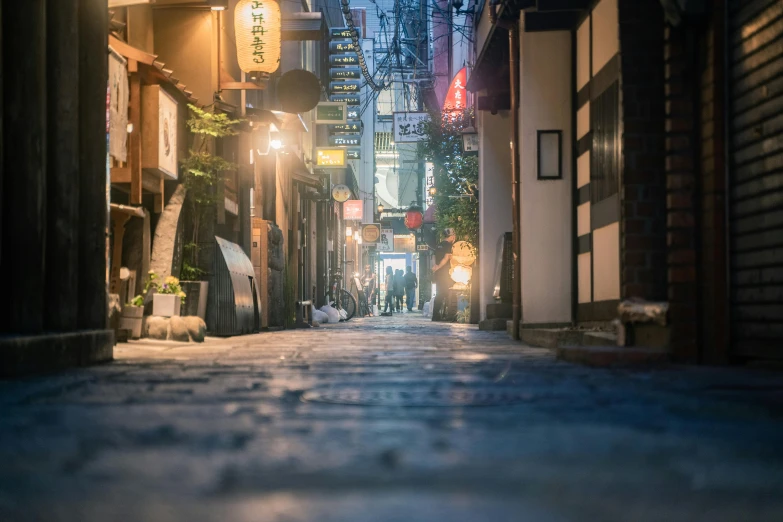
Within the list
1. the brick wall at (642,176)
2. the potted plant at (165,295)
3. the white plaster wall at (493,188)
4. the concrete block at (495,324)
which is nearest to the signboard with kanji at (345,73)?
the white plaster wall at (493,188)

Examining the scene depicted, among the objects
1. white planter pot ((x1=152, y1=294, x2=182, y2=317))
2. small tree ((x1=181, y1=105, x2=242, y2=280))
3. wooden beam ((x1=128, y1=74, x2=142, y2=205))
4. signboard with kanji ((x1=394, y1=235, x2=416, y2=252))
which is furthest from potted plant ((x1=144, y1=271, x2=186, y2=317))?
signboard with kanji ((x1=394, y1=235, x2=416, y2=252))

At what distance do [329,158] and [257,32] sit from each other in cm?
1499

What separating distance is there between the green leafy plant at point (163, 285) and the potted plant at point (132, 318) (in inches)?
38.2

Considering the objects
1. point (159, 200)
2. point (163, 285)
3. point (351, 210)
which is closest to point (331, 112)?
point (351, 210)

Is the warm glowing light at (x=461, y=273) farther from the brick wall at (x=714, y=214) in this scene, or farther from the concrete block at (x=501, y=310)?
the brick wall at (x=714, y=214)

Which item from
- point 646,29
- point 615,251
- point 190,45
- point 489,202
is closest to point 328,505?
point 646,29

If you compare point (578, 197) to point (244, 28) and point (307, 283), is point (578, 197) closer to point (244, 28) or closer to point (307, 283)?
Result: point (244, 28)

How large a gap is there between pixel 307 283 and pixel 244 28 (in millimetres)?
13830

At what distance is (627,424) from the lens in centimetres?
339

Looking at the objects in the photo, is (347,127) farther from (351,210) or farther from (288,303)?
(288,303)

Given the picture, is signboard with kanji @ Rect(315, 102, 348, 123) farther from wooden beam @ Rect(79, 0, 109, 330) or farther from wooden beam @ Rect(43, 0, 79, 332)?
wooden beam @ Rect(43, 0, 79, 332)

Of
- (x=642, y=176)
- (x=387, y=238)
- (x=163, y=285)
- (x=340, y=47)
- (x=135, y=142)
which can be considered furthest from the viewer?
(x=387, y=238)

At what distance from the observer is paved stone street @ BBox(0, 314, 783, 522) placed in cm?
202

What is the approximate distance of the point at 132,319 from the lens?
432 inches
